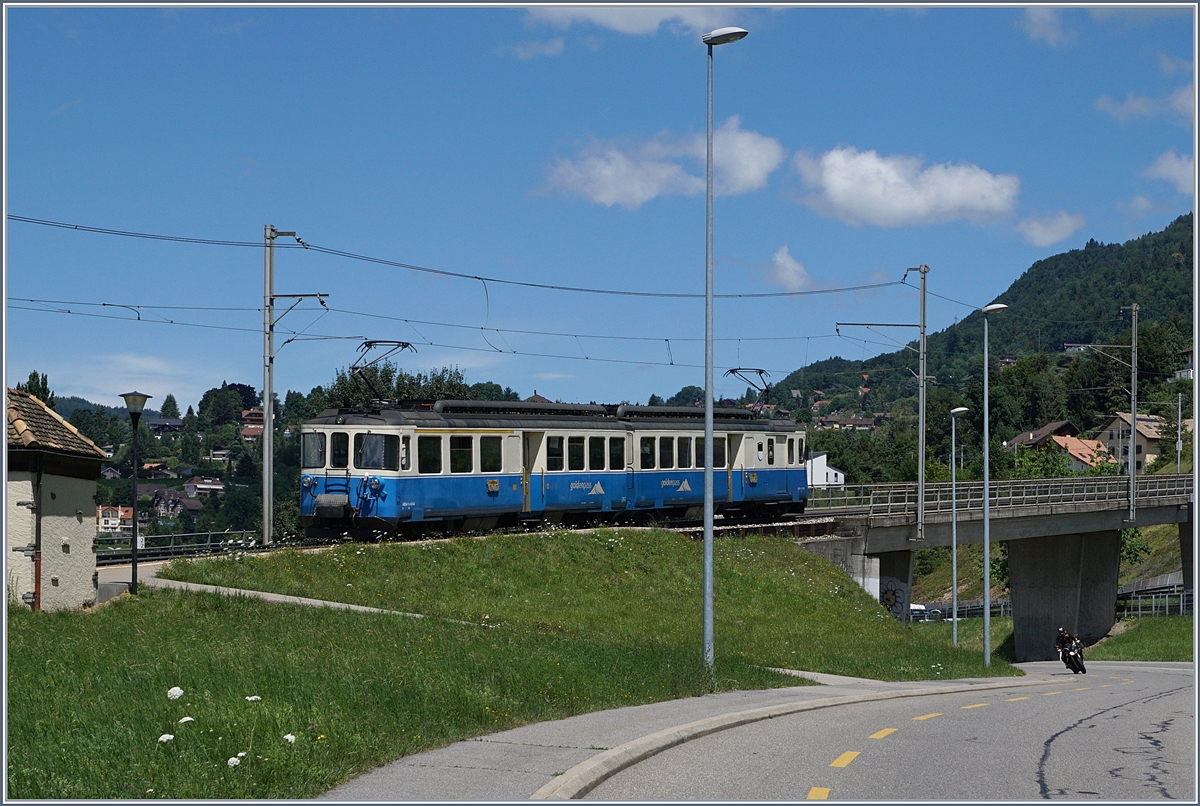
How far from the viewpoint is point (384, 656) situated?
16.2 metres

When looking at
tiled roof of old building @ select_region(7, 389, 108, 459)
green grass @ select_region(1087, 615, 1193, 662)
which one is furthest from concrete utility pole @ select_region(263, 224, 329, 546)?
green grass @ select_region(1087, 615, 1193, 662)

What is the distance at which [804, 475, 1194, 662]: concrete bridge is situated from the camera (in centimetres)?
4565

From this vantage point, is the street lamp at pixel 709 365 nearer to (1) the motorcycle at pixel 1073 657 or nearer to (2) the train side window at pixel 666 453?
(2) the train side window at pixel 666 453

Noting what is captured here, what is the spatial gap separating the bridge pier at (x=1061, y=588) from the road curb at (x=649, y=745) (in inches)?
1968

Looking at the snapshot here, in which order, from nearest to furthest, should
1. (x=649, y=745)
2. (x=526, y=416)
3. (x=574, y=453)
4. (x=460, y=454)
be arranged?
Answer: (x=649, y=745)
(x=460, y=454)
(x=526, y=416)
(x=574, y=453)

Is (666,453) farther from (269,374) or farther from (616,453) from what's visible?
(269,374)

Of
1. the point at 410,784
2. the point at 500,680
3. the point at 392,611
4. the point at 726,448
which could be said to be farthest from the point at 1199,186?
the point at 726,448

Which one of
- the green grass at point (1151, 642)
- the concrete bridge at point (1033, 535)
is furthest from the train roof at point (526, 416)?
the green grass at point (1151, 642)

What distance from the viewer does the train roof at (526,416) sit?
31.8m

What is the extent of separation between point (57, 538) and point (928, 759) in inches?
533

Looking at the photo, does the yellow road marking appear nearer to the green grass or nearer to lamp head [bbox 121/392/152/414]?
lamp head [bbox 121/392/152/414]

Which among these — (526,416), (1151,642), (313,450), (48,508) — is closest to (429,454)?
(313,450)

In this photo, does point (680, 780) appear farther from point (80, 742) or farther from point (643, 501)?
point (643, 501)

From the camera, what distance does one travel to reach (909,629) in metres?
37.7
